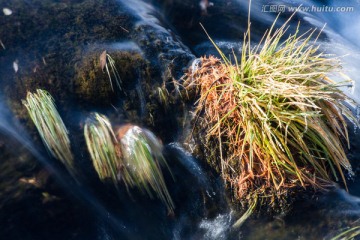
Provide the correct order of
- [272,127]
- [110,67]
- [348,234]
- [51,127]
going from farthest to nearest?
[110,67]
[51,127]
[272,127]
[348,234]

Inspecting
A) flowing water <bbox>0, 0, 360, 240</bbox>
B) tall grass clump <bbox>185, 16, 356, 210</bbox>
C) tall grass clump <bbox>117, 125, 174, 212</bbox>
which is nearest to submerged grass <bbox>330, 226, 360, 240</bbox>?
flowing water <bbox>0, 0, 360, 240</bbox>

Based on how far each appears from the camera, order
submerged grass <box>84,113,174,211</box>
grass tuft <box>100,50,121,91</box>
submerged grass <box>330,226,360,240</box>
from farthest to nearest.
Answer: grass tuft <box>100,50,121,91</box>, submerged grass <box>84,113,174,211</box>, submerged grass <box>330,226,360,240</box>

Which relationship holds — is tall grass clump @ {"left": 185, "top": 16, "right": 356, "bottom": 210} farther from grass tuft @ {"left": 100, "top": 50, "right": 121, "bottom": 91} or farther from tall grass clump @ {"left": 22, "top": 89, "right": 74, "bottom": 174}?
tall grass clump @ {"left": 22, "top": 89, "right": 74, "bottom": 174}

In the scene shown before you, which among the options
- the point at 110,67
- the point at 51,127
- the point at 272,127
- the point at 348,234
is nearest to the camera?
the point at 348,234

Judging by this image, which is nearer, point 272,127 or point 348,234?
point 348,234

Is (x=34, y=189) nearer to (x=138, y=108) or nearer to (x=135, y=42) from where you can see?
(x=138, y=108)

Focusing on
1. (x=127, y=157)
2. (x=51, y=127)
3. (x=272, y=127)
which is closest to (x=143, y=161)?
(x=127, y=157)

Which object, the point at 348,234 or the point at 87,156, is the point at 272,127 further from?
the point at 87,156
